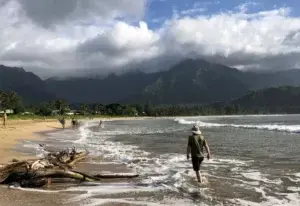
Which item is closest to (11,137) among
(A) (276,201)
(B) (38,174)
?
(B) (38,174)

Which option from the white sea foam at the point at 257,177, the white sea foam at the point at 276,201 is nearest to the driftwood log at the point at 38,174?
the white sea foam at the point at 257,177

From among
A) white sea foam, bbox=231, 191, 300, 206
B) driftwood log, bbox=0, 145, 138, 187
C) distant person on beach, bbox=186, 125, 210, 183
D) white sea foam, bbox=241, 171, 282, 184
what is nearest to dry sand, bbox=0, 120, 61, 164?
driftwood log, bbox=0, 145, 138, 187

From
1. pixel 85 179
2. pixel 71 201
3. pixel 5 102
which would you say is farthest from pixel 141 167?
pixel 5 102

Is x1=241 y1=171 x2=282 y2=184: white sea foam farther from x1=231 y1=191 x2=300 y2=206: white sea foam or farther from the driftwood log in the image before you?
the driftwood log

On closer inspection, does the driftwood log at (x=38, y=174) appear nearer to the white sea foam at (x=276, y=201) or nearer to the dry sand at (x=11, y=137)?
the dry sand at (x=11, y=137)

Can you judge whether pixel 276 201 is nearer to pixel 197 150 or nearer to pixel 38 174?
pixel 197 150

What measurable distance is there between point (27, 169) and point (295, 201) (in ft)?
29.2

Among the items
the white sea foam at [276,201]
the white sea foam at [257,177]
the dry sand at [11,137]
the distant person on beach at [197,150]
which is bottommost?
the white sea foam at [276,201]

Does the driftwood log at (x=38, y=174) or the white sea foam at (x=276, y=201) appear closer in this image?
the white sea foam at (x=276, y=201)

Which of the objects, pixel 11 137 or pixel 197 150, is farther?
pixel 11 137

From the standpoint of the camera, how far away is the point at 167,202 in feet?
35.4

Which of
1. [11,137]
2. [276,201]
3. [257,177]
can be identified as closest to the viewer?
[276,201]

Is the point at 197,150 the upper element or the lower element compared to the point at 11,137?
upper

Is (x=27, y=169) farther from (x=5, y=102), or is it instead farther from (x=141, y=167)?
(x=5, y=102)
